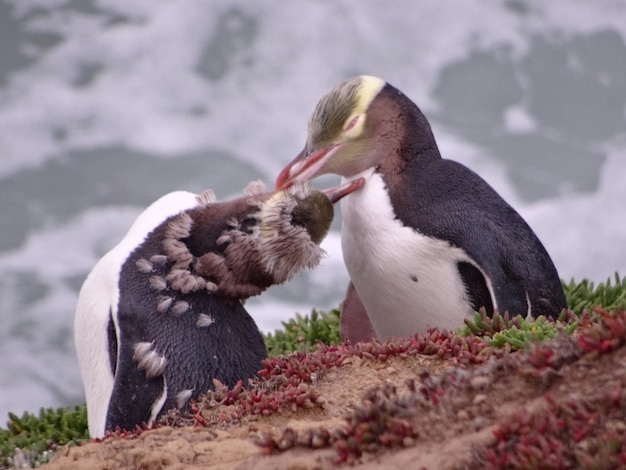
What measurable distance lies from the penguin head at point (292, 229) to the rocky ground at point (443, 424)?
0.79 m

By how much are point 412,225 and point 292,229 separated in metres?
1.31

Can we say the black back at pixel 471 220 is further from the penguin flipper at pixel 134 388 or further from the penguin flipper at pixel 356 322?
the penguin flipper at pixel 134 388

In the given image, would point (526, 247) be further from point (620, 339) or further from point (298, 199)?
point (620, 339)

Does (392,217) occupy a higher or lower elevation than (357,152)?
lower

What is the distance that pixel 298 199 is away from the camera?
5.01 metres

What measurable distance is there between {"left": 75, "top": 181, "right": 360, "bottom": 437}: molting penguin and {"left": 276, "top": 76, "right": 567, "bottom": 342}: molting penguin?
2.77 ft

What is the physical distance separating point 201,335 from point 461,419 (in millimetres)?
2030

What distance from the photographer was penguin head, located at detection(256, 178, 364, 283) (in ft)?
16.1

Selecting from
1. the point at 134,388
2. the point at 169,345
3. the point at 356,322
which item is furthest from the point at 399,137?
the point at 134,388

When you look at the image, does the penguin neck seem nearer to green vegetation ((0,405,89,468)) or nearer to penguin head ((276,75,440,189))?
penguin head ((276,75,440,189))

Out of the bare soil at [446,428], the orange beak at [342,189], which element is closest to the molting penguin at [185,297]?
the orange beak at [342,189]

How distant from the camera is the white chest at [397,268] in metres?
5.96

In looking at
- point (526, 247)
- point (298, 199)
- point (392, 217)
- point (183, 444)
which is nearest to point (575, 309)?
point (526, 247)

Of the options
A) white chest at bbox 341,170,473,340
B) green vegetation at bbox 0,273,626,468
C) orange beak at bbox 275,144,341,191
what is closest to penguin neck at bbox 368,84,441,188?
white chest at bbox 341,170,473,340
